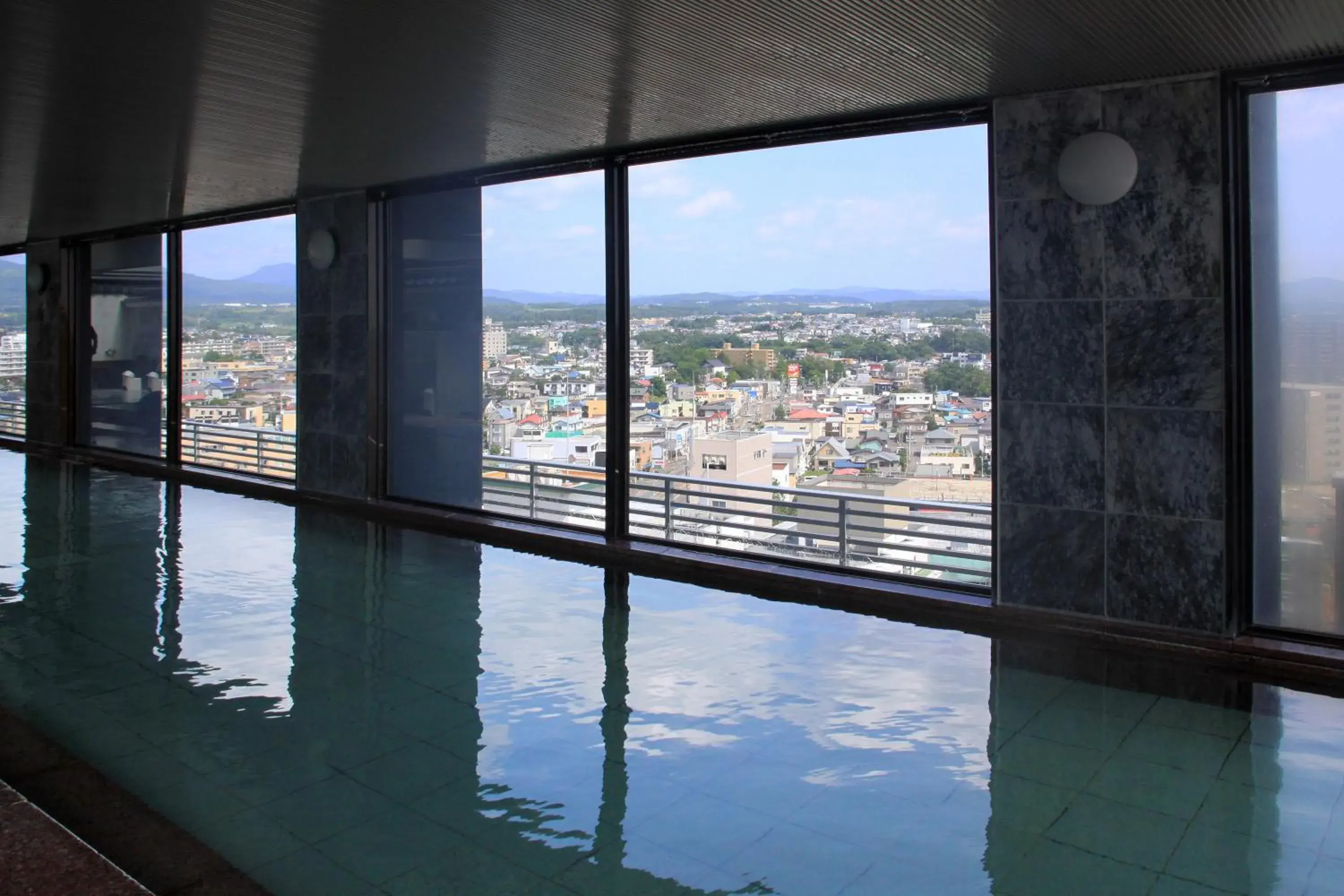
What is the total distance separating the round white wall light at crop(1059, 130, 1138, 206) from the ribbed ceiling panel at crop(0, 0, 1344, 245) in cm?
26

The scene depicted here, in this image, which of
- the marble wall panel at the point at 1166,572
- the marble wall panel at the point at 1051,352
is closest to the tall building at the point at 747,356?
the marble wall panel at the point at 1051,352

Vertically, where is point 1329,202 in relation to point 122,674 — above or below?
above

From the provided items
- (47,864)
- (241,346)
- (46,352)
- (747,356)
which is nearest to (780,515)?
(747,356)

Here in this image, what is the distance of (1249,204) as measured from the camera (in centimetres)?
439

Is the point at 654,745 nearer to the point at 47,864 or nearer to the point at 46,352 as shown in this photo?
the point at 47,864

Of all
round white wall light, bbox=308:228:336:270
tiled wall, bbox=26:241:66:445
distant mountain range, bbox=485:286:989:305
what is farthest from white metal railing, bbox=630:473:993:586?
tiled wall, bbox=26:241:66:445

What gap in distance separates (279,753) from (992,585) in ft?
10.6

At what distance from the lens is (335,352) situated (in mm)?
8617

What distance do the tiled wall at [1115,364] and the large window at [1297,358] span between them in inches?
9.0

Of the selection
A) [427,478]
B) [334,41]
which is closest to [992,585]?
[334,41]

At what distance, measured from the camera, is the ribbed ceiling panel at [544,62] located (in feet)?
12.1

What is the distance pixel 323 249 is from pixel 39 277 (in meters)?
6.43

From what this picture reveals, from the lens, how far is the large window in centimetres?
434

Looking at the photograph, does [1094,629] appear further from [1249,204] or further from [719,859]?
[719,859]
